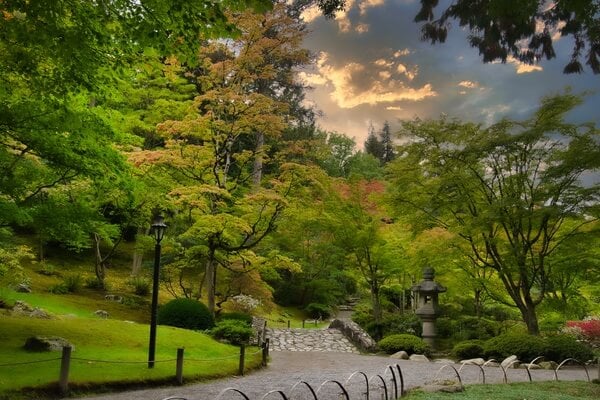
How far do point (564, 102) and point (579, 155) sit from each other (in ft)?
7.66

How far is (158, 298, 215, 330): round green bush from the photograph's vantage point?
17.7 meters

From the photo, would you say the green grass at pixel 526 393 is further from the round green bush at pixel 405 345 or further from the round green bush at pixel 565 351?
the round green bush at pixel 405 345

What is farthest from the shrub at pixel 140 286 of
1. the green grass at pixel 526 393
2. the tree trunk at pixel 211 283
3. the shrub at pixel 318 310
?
the green grass at pixel 526 393

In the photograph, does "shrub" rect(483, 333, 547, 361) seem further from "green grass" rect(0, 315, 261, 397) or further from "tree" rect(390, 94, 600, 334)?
"green grass" rect(0, 315, 261, 397)

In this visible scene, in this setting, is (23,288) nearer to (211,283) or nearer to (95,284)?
(95,284)

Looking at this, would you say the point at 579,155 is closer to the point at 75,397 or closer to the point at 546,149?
the point at 546,149

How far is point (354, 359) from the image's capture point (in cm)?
1755

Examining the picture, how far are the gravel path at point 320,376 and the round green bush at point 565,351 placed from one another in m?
1.10

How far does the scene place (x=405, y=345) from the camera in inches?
758

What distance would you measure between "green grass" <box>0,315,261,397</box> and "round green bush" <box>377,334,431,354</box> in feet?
19.9

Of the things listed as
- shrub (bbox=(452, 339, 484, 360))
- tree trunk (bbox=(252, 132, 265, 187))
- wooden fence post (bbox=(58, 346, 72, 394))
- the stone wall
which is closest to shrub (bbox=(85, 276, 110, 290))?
tree trunk (bbox=(252, 132, 265, 187))

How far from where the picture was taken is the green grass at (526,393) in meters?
8.84

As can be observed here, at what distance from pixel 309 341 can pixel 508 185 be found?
11.2 m

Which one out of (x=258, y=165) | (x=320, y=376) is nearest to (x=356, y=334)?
(x=320, y=376)
